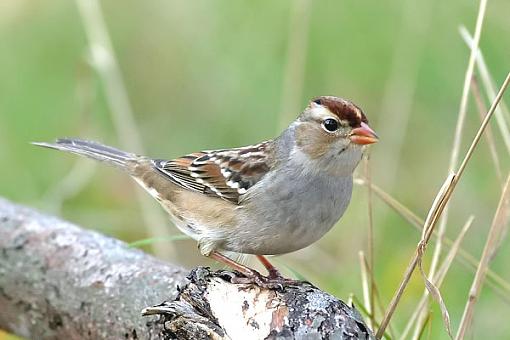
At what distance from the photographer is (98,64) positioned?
4.39 m

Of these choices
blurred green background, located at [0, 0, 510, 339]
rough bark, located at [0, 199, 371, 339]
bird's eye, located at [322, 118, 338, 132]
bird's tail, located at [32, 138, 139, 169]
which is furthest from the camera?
blurred green background, located at [0, 0, 510, 339]

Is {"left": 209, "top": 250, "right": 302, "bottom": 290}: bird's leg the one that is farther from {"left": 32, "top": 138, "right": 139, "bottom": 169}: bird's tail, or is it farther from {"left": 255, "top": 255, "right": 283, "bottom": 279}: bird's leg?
{"left": 32, "top": 138, "right": 139, "bottom": 169}: bird's tail

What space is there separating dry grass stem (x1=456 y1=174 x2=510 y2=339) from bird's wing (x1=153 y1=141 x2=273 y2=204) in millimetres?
901

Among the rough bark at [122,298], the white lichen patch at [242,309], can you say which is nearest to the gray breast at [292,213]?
the rough bark at [122,298]

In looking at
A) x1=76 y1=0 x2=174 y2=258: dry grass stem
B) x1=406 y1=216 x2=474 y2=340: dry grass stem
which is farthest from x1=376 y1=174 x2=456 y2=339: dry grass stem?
x1=76 y1=0 x2=174 y2=258: dry grass stem

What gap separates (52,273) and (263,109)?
2426 mm

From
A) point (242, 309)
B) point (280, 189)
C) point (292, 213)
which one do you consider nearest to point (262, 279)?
point (242, 309)

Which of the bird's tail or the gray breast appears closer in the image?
the gray breast

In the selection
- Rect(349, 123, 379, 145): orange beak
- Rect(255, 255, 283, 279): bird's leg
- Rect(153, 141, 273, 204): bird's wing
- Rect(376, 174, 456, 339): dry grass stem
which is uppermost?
Rect(349, 123, 379, 145): orange beak

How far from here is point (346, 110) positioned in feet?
10.4

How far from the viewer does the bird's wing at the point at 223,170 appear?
3.48 metres

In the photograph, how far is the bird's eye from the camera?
3.22 m

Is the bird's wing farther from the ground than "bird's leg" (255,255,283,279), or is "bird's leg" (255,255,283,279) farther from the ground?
the bird's wing

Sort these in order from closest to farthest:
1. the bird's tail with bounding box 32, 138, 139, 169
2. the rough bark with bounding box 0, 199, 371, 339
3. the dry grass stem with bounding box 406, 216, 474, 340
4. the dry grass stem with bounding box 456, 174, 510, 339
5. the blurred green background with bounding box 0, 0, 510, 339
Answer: the rough bark with bounding box 0, 199, 371, 339, the dry grass stem with bounding box 456, 174, 510, 339, the dry grass stem with bounding box 406, 216, 474, 340, the bird's tail with bounding box 32, 138, 139, 169, the blurred green background with bounding box 0, 0, 510, 339
